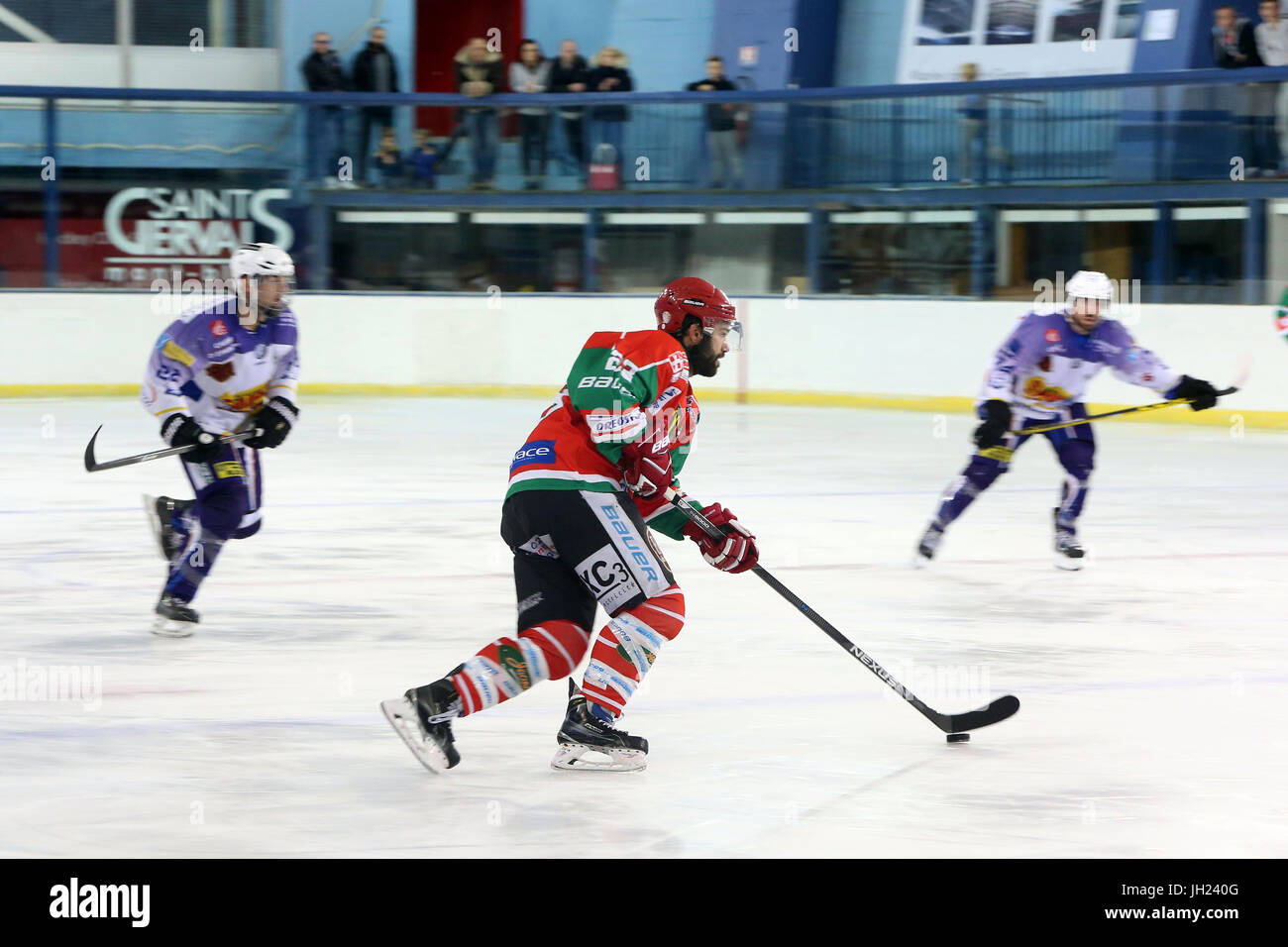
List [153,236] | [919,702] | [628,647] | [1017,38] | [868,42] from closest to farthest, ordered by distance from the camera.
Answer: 1. [628,647]
2. [919,702]
3. [153,236]
4. [1017,38]
5. [868,42]

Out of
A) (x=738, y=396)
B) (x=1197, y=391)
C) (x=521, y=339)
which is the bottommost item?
(x=738, y=396)

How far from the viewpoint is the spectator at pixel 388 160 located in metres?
14.8

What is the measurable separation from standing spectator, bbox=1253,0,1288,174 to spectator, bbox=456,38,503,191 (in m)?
6.18

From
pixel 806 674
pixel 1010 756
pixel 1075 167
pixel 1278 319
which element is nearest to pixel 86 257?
pixel 1075 167

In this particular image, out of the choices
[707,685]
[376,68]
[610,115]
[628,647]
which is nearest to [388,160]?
[376,68]

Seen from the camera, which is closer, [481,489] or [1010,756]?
[1010,756]

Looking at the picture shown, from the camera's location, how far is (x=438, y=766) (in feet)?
12.3

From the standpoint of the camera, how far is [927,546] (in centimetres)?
687

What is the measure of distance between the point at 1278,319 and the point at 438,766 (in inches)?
377

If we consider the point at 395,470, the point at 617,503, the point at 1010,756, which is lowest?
the point at 395,470

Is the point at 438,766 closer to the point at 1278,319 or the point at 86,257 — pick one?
the point at 1278,319

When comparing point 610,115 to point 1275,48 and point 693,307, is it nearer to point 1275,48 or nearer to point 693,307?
point 1275,48

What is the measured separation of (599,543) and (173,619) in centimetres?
222

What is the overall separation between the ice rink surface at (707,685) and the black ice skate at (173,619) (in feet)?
0.42
